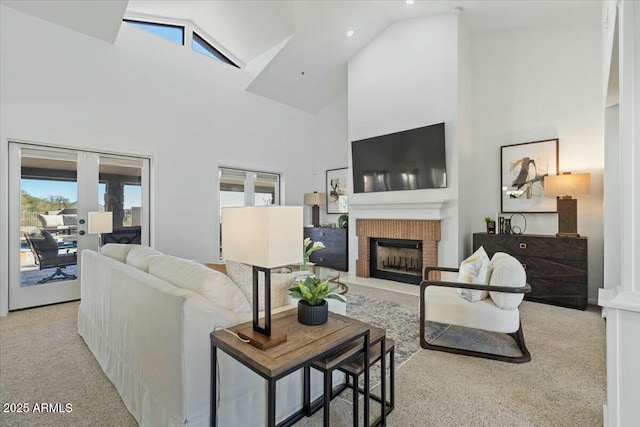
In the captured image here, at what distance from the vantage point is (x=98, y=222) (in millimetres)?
3434

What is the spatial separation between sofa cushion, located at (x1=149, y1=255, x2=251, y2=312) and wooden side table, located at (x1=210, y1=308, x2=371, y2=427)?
0.15 meters

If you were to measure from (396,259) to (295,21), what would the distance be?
13.5 feet

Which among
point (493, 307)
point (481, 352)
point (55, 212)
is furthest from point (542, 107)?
point (55, 212)

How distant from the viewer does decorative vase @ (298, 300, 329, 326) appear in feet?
4.99

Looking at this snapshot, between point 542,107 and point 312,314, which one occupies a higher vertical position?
point 542,107

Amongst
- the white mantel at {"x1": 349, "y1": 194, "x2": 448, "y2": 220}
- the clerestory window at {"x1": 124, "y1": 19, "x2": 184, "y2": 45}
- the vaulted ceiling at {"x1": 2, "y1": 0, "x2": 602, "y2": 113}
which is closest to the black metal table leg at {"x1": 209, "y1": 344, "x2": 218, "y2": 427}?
the white mantel at {"x1": 349, "y1": 194, "x2": 448, "y2": 220}

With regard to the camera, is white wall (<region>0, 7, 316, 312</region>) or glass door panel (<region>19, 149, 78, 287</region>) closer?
white wall (<region>0, 7, 316, 312</region>)

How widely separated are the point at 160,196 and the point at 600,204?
6001mm

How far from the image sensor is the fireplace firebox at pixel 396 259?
4.86 metres

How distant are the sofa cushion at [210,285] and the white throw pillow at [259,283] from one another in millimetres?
52

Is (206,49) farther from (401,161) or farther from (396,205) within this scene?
(396,205)

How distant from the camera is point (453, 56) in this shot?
171 inches

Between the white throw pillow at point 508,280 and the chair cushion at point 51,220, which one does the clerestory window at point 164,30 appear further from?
the white throw pillow at point 508,280

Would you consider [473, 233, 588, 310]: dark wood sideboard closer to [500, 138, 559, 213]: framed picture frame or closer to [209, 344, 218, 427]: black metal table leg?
[500, 138, 559, 213]: framed picture frame
